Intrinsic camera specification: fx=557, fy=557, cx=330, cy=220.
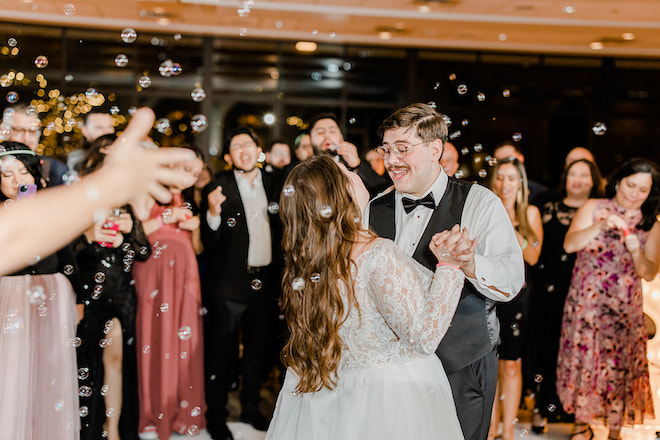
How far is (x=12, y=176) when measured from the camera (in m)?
2.85

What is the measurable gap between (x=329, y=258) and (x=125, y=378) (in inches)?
84.5

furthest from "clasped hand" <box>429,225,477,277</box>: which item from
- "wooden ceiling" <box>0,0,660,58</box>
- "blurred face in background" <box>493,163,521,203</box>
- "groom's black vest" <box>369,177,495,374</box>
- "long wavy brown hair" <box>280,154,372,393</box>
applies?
"wooden ceiling" <box>0,0,660,58</box>

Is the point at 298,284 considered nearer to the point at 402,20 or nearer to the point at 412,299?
the point at 412,299

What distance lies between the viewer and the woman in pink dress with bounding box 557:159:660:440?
3.42 metres

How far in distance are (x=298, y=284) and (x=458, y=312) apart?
71cm

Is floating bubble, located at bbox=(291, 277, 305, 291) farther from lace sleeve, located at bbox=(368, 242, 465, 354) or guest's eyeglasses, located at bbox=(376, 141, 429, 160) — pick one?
guest's eyeglasses, located at bbox=(376, 141, 429, 160)

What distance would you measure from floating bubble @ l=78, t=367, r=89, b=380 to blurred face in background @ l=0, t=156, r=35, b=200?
96 centimetres

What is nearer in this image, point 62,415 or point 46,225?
point 46,225

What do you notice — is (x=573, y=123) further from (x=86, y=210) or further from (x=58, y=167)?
(x=86, y=210)

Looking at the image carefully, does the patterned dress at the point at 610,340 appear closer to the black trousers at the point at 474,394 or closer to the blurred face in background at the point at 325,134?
the black trousers at the point at 474,394

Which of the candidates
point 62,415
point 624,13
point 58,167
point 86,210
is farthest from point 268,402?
point 624,13

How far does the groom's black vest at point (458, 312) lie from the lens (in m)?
2.15

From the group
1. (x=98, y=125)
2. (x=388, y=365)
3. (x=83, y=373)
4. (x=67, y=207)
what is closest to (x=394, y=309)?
(x=388, y=365)

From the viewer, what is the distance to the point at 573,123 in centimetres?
944
